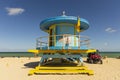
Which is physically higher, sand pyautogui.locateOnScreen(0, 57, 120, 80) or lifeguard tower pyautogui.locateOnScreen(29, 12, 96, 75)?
lifeguard tower pyautogui.locateOnScreen(29, 12, 96, 75)

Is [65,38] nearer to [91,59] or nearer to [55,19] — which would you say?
[55,19]

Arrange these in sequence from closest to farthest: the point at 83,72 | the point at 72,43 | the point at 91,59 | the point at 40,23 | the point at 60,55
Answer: the point at 83,72, the point at 60,55, the point at 72,43, the point at 40,23, the point at 91,59

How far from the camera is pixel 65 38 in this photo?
1312cm

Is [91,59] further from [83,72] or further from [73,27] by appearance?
[83,72]

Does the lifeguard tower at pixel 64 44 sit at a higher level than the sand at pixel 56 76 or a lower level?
higher

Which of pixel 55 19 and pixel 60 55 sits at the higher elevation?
pixel 55 19

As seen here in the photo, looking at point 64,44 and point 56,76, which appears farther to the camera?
point 64,44

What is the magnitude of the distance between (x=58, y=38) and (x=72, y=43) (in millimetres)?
1347

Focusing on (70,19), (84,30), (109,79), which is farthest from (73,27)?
(109,79)

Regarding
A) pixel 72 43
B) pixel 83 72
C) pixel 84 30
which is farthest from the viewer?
pixel 84 30

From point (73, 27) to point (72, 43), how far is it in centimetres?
154

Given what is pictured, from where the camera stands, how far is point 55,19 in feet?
42.9

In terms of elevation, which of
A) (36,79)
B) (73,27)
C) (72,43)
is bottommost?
(36,79)

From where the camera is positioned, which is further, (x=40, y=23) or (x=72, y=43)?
(x=40, y=23)
